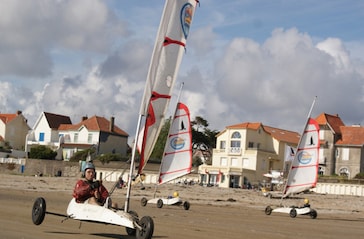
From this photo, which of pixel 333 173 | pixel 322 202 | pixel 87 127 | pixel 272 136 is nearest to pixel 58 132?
pixel 87 127

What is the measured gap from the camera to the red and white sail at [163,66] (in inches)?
497

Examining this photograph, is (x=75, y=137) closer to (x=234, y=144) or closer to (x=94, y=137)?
(x=94, y=137)

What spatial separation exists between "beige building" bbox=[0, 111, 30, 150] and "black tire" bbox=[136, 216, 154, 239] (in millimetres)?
90103

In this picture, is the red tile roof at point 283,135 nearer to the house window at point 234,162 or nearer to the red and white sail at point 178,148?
the house window at point 234,162

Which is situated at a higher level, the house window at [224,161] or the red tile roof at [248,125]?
the red tile roof at [248,125]

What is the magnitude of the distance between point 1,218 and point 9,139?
3538 inches

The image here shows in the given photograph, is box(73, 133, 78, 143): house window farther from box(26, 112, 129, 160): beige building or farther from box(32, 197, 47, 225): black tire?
box(32, 197, 47, 225): black tire

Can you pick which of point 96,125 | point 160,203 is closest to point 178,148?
point 160,203

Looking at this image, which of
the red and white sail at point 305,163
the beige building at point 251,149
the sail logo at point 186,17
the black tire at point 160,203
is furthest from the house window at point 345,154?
the sail logo at point 186,17

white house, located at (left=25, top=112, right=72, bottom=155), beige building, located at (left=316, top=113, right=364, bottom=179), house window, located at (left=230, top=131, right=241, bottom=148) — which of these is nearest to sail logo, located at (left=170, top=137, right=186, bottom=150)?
house window, located at (left=230, top=131, right=241, bottom=148)

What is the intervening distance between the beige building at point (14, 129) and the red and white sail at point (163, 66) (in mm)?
89137

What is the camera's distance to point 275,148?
80.5 meters

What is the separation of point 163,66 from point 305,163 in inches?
802

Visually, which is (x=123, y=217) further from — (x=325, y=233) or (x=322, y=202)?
(x=322, y=202)
